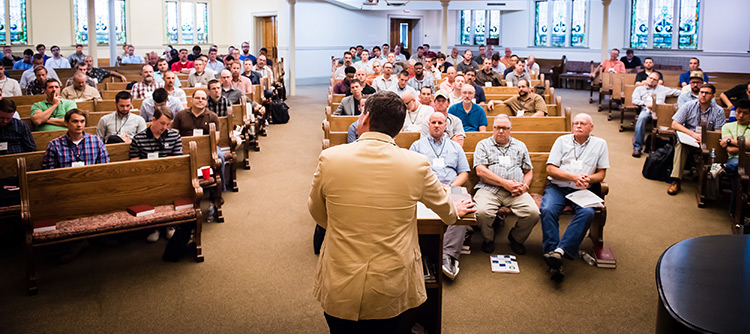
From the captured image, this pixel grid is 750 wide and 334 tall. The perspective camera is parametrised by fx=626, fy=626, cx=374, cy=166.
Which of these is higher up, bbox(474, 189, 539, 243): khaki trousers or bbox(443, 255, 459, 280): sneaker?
bbox(474, 189, 539, 243): khaki trousers

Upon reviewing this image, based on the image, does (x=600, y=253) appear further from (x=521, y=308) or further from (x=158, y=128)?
(x=158, y=128)

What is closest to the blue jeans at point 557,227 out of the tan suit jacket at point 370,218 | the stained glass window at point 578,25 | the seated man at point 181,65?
the tan suit jacket at point 370,218

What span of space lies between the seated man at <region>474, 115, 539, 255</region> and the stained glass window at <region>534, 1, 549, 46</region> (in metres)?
15.3

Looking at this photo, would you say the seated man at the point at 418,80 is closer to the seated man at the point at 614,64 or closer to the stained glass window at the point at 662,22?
the seated man at the point at 614,64

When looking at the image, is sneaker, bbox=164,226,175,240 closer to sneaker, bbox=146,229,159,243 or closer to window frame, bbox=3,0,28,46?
sneaker, bbox=146,229,159,243

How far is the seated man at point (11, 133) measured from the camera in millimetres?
5203

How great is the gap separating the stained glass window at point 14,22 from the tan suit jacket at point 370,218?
689 inches

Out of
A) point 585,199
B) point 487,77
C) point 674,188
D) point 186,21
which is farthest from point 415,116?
point 186,21

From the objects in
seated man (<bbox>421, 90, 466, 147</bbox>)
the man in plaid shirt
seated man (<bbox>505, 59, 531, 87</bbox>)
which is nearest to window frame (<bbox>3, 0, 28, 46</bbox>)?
the man in plaid shirt

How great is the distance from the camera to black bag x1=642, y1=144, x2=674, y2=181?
7105 mm

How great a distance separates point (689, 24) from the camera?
15.5 metres

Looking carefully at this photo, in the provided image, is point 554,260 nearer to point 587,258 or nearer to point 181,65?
point 587,258

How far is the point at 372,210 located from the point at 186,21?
63.9ft

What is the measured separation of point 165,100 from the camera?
21.9 ft
